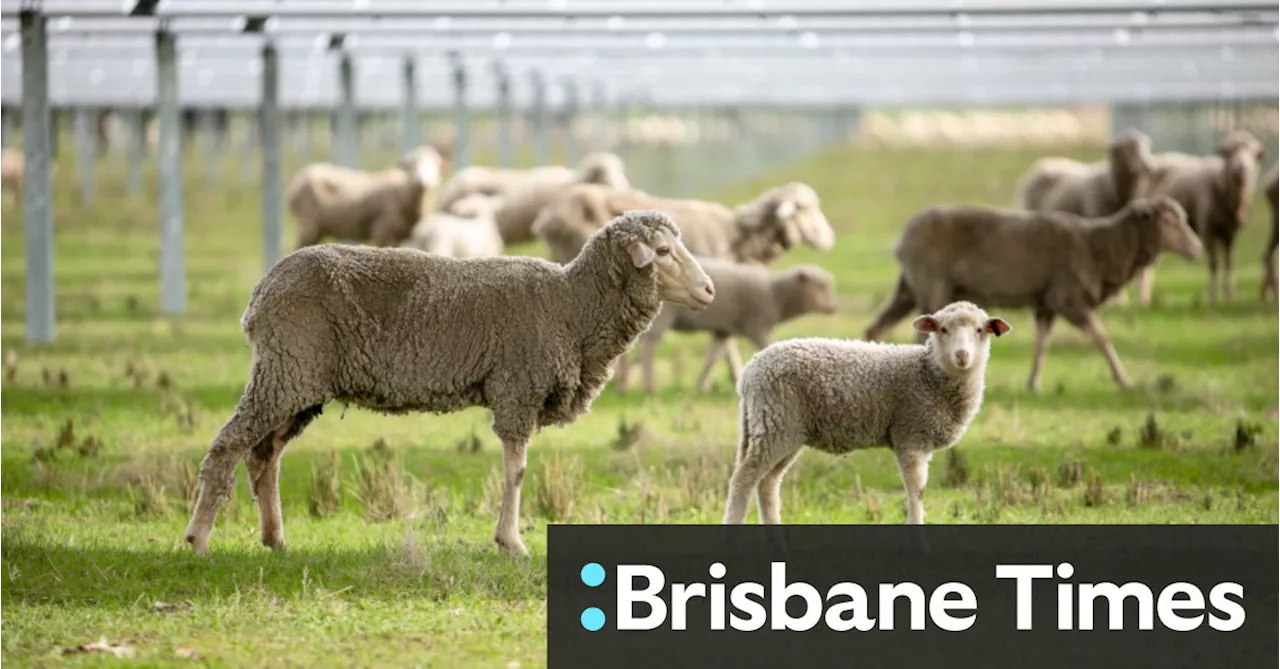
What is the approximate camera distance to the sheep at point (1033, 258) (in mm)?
17688

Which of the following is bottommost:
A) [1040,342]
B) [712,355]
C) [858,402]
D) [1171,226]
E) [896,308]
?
[712,355]

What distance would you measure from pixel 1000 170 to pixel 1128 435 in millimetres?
57503

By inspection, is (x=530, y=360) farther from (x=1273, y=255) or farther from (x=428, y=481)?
(x=1273, y=255)

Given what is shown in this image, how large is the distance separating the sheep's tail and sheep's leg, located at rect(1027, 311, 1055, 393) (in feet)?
4.04

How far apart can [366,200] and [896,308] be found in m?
10.6

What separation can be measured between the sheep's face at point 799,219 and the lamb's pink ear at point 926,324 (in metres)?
9.60

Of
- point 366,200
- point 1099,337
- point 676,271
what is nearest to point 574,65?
point 366,200

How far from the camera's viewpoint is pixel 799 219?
20234 mm

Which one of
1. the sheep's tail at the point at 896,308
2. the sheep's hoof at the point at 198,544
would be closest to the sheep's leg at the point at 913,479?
the sheep's hoof at the point at 198,544

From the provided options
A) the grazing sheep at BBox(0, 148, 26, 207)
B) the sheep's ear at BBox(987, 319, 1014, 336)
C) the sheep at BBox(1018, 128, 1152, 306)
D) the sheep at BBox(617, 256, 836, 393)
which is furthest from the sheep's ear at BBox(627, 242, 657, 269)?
the grazing sheep at BBox(0, 148, 26, 207)

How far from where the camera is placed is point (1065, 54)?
32.8m

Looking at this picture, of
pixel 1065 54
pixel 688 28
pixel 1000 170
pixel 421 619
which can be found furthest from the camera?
pixel 1000 170

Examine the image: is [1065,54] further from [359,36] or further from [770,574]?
[770,574]

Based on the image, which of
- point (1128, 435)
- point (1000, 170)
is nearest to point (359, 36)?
point (1128, 435)
